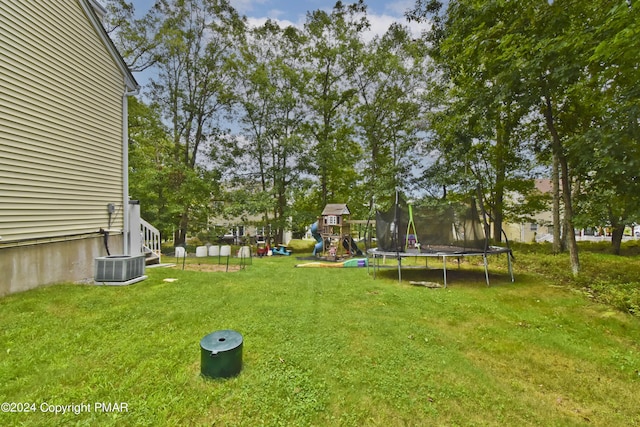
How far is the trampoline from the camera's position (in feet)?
23.4

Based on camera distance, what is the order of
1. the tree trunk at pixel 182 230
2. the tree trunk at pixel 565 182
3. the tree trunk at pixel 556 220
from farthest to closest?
the tree trunk at pixel 182 230 → the tree trunk at pixel 556 220 → the tree trunk at pixel 565 182

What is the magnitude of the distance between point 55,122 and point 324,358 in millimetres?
6807

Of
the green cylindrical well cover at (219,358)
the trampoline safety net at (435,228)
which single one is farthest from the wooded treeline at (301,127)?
the green cylindrical well cover at (219,358)

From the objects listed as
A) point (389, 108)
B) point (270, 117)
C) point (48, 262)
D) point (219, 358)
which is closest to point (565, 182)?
point (219, 358)

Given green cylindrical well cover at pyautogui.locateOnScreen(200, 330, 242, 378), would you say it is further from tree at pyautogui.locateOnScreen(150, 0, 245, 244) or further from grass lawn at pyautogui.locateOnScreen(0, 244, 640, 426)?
tree at pyautogui.locateOnScreen(150, 0, 245, 244)

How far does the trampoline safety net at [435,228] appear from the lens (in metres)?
7.25

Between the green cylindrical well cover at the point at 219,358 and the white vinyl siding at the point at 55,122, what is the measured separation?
446 cm

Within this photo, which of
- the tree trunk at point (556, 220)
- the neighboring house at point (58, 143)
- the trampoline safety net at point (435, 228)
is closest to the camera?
the neighboring house at point (58, 143)

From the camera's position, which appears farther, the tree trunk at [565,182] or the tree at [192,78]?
the tree at [192,78]

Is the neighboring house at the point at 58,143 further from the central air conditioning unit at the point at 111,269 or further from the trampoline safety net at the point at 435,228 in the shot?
the trampoline safety net at the point at 435,228

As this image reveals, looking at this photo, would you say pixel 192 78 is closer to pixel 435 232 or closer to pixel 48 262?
pixel 48 262

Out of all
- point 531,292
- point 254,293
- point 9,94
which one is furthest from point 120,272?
point 531,292

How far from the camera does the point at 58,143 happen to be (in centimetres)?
579

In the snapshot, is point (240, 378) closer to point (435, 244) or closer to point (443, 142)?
point (435, 244)
